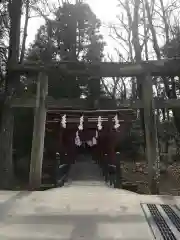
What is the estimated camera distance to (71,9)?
75.7 feet

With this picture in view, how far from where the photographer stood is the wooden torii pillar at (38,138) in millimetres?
9047

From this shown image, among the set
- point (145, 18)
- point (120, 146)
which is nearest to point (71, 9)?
point (145, 18)

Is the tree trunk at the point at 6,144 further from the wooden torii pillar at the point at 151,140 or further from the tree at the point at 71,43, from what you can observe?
the tree at the point at 71,43

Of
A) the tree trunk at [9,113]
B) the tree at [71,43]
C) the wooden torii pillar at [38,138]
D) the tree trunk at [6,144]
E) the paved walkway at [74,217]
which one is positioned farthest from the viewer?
the tree at [71,43]

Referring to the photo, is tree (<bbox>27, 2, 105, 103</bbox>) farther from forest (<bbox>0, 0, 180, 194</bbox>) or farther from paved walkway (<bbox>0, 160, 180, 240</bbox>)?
paved walkway (<bbox>0, 160, 180, 240</bbox>)

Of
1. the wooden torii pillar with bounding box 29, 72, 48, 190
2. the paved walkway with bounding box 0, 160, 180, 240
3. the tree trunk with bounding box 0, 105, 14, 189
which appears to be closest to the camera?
the paved walkway with bounding box 0, 160, 180, 240

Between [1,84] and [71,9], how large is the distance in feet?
29.4

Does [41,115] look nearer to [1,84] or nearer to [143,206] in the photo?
[143,206]

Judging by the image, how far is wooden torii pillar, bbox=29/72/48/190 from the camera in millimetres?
9047

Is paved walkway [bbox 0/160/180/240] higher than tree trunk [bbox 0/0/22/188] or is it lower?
lower

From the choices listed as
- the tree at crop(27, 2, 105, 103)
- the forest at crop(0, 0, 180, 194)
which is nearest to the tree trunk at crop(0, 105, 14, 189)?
the forest at crop(0, 0, 180, 194)

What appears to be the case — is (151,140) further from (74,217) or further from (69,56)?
(69,56)

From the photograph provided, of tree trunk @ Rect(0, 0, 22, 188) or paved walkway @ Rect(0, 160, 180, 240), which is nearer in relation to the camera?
paved walkway @ Rect(0, 160, 180, 240)

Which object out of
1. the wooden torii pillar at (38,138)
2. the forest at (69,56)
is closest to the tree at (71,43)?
the forest at (69,56)
